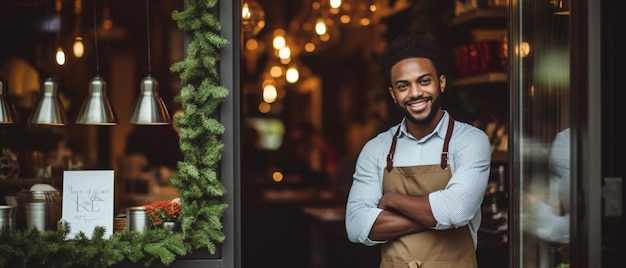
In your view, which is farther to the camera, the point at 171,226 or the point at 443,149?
the point at 443,149

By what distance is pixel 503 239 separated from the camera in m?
5.78

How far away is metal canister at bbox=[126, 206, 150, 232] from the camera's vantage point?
4219 mm

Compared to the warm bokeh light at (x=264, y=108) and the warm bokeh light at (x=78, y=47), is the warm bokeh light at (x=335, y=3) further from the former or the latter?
the warm bokeh light at (x=264, y=108)

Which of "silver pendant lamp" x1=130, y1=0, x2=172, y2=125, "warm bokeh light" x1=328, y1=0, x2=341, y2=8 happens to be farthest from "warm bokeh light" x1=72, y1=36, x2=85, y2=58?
"silver pendant lamp" x1=130, y1=0, x2=172, y2=125

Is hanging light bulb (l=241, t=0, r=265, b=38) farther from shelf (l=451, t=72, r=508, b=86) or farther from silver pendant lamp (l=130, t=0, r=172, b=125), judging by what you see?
silver pendant lamp (l=130, t=0, r=172, b=125)

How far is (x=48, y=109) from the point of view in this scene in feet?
13.9

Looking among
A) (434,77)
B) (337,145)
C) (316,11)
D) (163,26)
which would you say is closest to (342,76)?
(337,145)

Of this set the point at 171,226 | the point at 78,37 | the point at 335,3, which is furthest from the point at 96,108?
the point at 335,3

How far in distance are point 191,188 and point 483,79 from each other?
9.63 feet

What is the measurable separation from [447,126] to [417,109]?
0.19 metres

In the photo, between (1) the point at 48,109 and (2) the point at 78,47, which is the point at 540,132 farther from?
(2) the point at 78,47

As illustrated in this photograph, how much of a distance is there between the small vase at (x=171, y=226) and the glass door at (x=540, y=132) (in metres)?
1.81

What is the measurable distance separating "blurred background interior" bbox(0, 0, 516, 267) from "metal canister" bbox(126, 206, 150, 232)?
0.21 meters

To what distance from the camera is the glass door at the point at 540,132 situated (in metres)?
4.32
